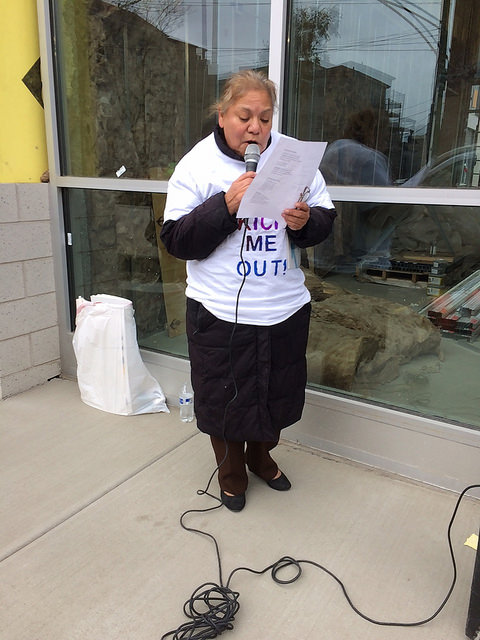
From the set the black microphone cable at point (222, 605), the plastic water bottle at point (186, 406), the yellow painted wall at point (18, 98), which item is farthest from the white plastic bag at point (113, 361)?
the black microphone cable at point (222, 605)

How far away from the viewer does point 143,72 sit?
3.09m

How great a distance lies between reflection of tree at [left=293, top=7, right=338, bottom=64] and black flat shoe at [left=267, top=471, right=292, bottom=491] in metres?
1.97

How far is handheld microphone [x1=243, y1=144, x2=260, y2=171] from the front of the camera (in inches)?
71.4

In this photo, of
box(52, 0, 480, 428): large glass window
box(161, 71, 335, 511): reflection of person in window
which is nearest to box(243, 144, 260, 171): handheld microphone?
box(161, 71, 335, 511): reflection of person in window

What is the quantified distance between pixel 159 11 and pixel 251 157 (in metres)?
1.73

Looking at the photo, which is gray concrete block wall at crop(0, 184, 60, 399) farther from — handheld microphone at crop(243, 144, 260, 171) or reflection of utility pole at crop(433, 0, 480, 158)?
reflection of utility pole at crop(433, 0, 480, 158)

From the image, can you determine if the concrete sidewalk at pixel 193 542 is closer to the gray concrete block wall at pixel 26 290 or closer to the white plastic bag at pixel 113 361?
the white plastic bag at pixel 113 361

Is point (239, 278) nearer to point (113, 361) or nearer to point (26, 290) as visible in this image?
point (113, 361)

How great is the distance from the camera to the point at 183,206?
77.4 inches

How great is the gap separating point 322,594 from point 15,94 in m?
3.16

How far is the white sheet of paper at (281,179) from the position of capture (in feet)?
5.64

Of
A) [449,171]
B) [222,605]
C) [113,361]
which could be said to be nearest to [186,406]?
[113,361]

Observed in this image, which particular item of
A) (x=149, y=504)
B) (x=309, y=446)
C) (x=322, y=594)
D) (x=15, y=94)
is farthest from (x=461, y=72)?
(x=15, y=94)

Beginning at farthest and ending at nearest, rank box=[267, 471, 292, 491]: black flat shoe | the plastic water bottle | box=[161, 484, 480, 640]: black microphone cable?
1. the plastic water bottle
2. box=[267, 471, 292, 491]: black flat shoe
3. box=[161, 484, 480, 640]: black microphone cable
